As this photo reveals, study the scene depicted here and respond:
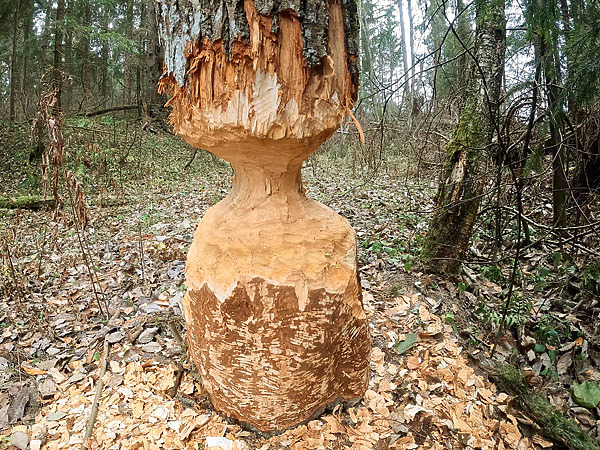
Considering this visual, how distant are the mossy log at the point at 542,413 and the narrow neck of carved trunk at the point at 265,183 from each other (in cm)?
159

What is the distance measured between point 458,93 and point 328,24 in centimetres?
205

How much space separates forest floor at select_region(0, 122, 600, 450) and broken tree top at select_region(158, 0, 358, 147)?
1.41 m

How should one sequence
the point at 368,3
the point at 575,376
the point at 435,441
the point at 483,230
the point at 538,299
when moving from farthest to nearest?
the point at 368,3 < the point at 483,230 < the point at 538,299 < the point at 575,376 < the point at 435,441

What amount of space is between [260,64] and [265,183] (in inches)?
19.2

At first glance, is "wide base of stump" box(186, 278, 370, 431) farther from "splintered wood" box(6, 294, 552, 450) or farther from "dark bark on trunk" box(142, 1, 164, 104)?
"dark bark on trunk" box(142, 1, 164, 104)

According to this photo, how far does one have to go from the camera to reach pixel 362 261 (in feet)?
10.8

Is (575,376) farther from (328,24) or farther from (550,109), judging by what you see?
(328,24)

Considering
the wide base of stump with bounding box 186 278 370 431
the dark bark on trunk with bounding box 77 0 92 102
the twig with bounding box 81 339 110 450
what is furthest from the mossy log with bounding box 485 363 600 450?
the dark bark on trunk with bounding box 77 0 92 102

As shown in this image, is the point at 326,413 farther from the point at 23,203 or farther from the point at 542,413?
the point at 23,203

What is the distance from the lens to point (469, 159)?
276 centimetres

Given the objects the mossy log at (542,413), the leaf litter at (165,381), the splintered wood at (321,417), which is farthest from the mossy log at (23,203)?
the mossy log at (542,413)

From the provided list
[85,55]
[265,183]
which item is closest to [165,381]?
[265,183]

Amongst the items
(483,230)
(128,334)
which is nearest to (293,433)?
(128,334)

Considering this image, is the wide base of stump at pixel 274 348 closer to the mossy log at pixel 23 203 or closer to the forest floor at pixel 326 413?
the forest floor at pixel 326 413
